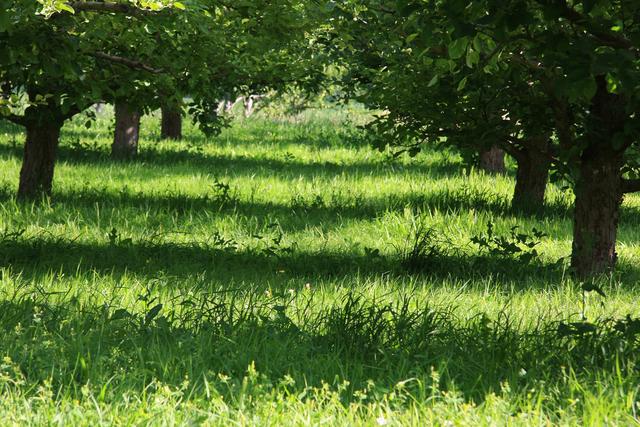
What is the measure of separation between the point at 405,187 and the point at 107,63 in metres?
5.53

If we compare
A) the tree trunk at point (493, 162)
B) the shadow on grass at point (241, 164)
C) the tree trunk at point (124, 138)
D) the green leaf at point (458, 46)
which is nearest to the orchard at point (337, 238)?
the green leaf at point (458, 46)

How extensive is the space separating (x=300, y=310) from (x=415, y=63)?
309cm

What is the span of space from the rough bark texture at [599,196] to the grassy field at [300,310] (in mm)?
189

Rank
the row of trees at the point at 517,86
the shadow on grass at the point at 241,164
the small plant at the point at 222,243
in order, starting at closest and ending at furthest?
the row of trees at the point at 517,86 < the small plant at the point at 222,243 < the shadow on grass at the point at 241,164

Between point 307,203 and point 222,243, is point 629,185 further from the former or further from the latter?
point 307,203

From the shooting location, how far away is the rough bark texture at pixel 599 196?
665 centimetres

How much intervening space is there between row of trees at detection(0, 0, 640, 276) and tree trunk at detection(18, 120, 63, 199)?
0.29 m

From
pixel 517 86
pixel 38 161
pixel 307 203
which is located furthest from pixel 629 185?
pixel 38 161

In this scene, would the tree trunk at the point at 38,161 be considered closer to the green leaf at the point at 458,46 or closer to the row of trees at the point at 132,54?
the row of trees at the point at 132,54

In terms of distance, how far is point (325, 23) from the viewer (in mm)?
7426

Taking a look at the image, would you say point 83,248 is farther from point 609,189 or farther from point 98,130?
point 98,130

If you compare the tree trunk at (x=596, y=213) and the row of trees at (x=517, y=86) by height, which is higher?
the row of trees at (x=517, y=86)

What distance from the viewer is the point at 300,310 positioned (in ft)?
17.0

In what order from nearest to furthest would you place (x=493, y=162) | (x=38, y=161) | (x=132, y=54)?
(x=132, y=54), (x=38, y=161), (x=493, y=162)
